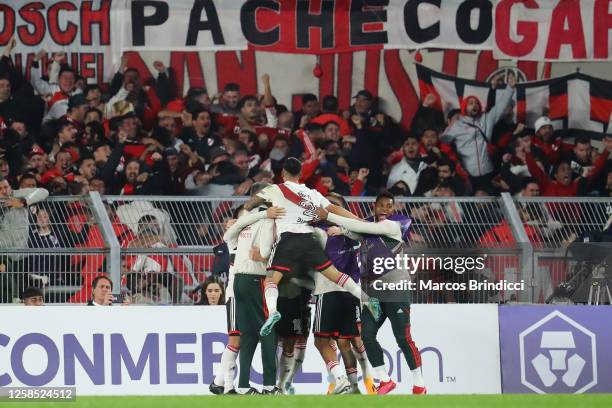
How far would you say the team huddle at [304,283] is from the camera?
14242 mm

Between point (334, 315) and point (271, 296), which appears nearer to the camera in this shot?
point (271, 296)

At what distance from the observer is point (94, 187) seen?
736 inches

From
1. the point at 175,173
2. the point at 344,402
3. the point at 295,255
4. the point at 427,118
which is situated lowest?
the point at 344,402

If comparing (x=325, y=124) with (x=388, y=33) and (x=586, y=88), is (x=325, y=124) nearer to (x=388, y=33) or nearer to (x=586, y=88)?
(x=388, y=33)

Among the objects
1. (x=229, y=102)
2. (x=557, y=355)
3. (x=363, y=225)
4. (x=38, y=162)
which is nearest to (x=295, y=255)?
(x=363, y=225)

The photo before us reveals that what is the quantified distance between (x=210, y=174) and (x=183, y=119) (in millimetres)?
1276

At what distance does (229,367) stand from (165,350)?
5.52ft

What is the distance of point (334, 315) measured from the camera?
14.5 metres

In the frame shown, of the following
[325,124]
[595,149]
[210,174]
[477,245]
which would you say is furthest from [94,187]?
[595,149]

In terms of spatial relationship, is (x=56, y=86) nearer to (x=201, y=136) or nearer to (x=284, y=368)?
(x=201, y=136)

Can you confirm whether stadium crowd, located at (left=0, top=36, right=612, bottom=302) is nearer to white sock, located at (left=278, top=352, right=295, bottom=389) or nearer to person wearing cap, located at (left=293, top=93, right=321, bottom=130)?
person wearing cap, located at (left=293, top=93, right=321, bottom=130)

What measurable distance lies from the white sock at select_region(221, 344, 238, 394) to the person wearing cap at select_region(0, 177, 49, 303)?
10.7 feet

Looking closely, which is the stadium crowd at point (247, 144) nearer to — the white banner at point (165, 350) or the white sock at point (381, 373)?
the white banner at point (165, 350)

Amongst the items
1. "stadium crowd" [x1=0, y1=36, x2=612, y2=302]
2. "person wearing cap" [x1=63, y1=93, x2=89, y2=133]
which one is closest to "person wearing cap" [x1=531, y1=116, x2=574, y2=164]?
"stadium crowd" [x1=0, y1=36, x2=612, y2=302]
